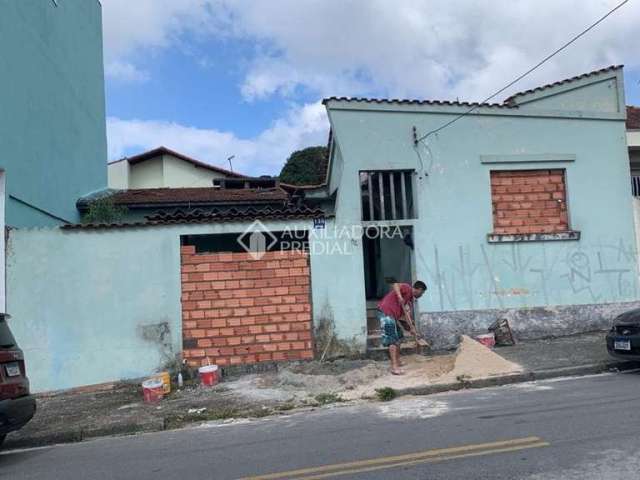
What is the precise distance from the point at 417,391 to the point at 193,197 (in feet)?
30.7

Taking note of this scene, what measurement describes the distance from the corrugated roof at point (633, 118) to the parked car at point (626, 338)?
6.68 metres

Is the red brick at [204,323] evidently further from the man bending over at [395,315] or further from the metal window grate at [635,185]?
the metal window grate at [635,185]

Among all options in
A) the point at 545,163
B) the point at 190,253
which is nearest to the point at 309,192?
the point at 190,253

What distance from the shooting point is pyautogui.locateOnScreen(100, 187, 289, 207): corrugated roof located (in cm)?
1453

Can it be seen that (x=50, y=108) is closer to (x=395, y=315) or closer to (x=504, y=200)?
(x=395, y=315)

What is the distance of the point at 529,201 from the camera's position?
11.1m

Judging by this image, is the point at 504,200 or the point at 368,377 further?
the point at 504,200

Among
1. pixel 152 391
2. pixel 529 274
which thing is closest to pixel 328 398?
pixel 152 391

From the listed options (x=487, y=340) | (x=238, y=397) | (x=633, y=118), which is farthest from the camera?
(x=633, y=118)

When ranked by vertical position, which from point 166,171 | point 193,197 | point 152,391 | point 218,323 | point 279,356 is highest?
point 166,171

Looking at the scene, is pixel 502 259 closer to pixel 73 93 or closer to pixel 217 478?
pixel 217 478

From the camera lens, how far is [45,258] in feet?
30.4

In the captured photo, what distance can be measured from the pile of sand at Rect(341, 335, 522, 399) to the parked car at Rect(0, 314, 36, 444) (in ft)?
13.1

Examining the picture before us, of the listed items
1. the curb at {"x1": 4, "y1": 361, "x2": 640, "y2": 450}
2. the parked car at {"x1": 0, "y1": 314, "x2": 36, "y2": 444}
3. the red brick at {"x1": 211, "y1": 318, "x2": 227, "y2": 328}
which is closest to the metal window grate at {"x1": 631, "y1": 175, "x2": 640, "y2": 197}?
the curb at {"x1": 4, "y1": 361, "x2": 640, "y2": 450}
